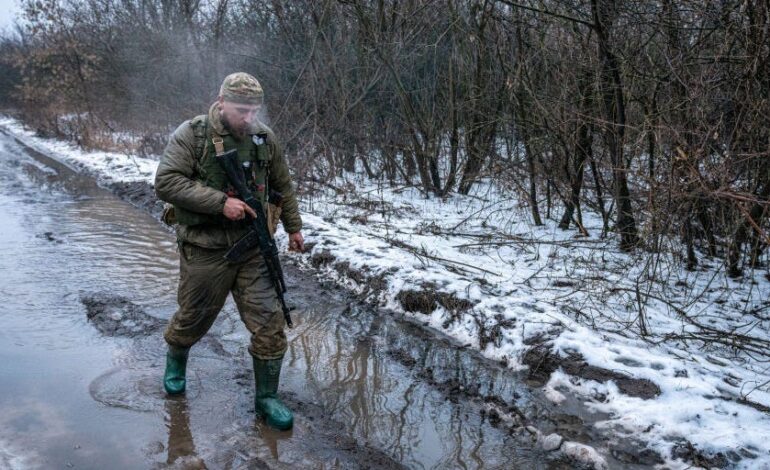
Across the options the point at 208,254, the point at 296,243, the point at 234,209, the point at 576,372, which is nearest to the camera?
the point at 234,209

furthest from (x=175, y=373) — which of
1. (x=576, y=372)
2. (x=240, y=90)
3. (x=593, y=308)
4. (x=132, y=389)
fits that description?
(x=593, y=308)

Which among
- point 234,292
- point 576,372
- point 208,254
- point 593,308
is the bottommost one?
point 576,372

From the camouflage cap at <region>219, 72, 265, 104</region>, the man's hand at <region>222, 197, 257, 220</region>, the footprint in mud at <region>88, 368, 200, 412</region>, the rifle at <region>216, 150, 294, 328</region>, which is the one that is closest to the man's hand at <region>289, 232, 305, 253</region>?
the rifle at <region>216, 150, 294, 328</region>

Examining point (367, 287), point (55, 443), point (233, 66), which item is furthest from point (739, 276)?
point (233, 66)

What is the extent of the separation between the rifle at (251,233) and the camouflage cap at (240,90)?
0.30 meters

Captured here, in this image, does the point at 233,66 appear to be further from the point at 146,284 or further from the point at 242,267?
the point at 242,267

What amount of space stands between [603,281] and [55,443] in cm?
469

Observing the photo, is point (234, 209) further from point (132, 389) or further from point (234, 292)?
point (132, 389)

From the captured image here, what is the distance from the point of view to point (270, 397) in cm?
385

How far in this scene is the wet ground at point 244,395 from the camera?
3.55m

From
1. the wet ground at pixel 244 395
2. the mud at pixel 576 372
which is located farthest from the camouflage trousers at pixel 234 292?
the mud at pixel 576 372

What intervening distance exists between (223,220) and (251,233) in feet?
0.59

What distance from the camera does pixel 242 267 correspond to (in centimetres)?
379

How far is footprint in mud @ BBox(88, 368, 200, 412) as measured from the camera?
404cm
